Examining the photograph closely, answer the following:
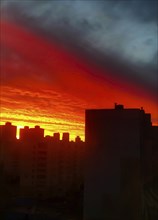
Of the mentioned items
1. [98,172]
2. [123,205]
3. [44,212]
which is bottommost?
[44,212]

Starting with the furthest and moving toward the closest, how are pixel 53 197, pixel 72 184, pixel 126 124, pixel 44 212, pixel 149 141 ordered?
pixel 72 184 → pixel 53 197 → pixel 44 212 → pixel 149 141 → pixel 126 124

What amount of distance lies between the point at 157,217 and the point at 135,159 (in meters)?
4.09

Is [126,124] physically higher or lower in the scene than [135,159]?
higher

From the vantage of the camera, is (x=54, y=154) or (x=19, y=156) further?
(x=19, y=156)

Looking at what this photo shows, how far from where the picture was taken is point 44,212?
38.5m

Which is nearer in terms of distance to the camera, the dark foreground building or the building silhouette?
the dark foreground building

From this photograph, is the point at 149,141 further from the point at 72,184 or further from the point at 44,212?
the point at 72,184

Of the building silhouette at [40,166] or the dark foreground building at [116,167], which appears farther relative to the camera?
the building silhouette at [40,166]

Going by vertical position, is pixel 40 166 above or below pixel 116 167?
below

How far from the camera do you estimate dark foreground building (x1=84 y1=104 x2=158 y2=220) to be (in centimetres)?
2214

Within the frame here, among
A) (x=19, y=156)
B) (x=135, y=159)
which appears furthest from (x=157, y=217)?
(x=19, y=156)

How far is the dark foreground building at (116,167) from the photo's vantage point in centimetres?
2214

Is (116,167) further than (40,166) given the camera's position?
No

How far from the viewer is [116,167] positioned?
22516 mm
